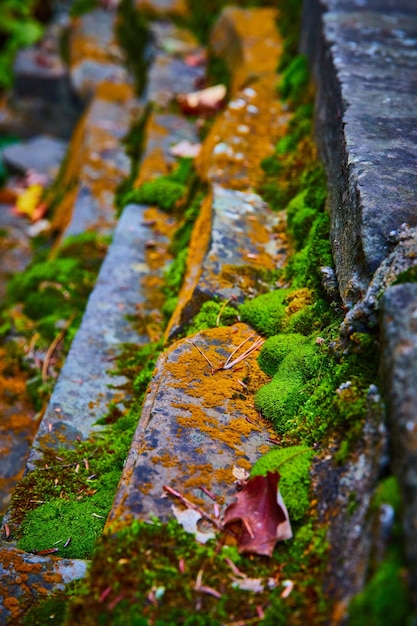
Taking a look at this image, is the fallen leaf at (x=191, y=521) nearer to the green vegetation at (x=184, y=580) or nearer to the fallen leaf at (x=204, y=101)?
the green vegetation at (x=184, y=580)

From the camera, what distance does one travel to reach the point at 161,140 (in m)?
4.51

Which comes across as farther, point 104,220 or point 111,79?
point 111,79

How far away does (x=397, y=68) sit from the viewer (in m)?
3.20

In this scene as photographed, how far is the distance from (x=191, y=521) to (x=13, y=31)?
7.12 meters

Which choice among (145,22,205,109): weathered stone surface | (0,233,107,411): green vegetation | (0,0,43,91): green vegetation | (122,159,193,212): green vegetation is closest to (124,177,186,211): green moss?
(122,159,193,212): green vegetation

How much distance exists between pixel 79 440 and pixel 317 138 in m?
2.04

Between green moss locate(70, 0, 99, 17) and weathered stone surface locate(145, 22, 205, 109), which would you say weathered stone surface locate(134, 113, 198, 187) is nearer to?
weathered stone surface locate(145, 22, 205, 109)

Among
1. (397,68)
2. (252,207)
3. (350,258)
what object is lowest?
(252,207)

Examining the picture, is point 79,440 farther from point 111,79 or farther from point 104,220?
point 111,79

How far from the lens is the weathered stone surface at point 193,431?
5.86ft

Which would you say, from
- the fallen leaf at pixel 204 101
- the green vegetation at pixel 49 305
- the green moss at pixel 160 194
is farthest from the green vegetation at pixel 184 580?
the fallen leaf at pixel 204 101

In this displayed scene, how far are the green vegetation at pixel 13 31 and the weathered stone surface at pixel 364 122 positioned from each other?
424 cm

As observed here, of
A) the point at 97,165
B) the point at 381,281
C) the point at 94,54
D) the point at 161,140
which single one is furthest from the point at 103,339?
the point at 94,54

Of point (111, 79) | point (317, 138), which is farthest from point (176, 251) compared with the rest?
point (111, 79)
